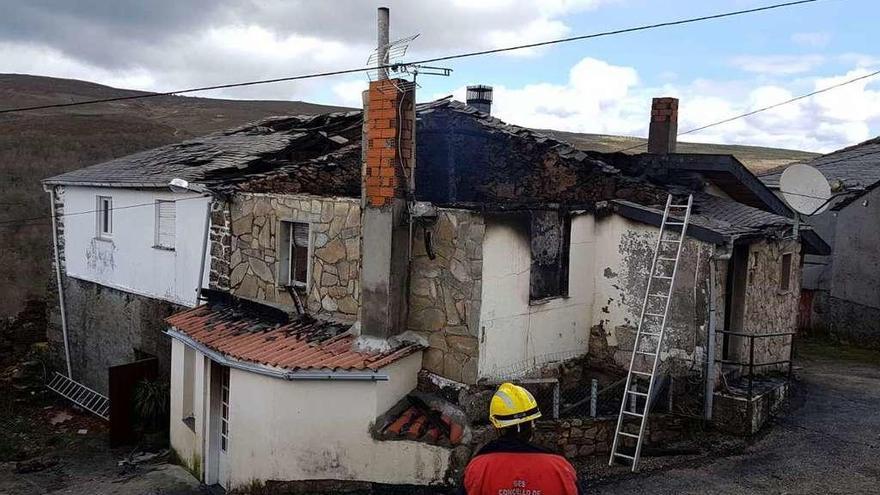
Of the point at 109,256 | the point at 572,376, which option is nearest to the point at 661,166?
the point at 572,376

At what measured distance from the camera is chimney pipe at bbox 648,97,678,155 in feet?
48.0

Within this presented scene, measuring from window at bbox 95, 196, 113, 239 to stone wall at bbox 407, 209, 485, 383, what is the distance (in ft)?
32.7

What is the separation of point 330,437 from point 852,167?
1909 cm

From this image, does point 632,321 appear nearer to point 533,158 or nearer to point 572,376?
point 572,376

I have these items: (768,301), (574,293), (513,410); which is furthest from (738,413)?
(513,410)

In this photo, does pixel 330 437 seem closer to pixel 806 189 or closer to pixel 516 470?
pixel 516 470

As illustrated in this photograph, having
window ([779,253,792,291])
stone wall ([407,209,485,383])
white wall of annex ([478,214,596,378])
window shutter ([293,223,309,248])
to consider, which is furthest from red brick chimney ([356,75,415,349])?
window ([779,253,792,291])

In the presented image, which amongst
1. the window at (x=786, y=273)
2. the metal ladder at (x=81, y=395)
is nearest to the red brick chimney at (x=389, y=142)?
the window at (x=786, y=273)

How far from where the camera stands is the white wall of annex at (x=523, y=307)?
30.1 ft

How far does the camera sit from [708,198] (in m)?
13.2

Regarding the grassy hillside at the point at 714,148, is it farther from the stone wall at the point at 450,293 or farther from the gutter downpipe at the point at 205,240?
the stone wall at the point at 450,293

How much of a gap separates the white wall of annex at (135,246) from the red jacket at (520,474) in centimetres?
1024

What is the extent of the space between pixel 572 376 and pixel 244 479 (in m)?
5.12

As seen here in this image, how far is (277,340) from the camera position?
32.4ft
